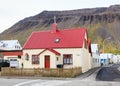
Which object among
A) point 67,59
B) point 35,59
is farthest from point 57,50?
point 35,59

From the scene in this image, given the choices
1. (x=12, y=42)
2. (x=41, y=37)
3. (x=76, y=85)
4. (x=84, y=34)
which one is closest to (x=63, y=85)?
(x=76, y=85)

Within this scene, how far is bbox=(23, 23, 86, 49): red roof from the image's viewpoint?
161ft

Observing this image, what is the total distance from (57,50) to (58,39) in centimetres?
249

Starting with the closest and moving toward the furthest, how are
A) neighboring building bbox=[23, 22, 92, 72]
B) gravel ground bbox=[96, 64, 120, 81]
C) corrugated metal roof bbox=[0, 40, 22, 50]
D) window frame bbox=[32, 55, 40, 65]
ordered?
gravel ground bbox=[96, 64, 120, 81] < neighboring building bbox=[23, 22, 92, 72] < window frame bbox=[32, 55, 40, 65] < corrugated metal roof bbox=[0, 40, 22, 50]

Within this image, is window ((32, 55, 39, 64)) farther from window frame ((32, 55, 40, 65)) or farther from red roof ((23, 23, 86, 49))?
red roof ((23, 23, 86, 49))

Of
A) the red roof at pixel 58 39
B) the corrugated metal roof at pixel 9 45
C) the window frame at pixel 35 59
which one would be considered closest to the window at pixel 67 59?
the red roof at pixel 58 39

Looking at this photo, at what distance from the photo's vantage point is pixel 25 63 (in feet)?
166

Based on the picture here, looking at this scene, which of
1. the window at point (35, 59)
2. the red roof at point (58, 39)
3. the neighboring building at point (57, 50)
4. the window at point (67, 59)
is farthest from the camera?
the window at point (35, 59)

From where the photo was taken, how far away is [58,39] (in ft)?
167

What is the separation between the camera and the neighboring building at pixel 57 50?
1886 inches

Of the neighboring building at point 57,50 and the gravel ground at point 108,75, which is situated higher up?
the neighboring building at point 57,50

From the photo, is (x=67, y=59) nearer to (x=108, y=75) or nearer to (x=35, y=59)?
(x=35, y=59)

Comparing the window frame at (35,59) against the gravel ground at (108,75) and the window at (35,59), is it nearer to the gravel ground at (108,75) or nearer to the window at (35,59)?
the window at (35,59)

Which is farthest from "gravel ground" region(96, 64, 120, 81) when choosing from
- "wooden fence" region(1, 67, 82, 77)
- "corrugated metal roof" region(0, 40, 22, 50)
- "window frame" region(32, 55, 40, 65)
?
"corrugated metal roof" region(0, 40, 22, 50)
